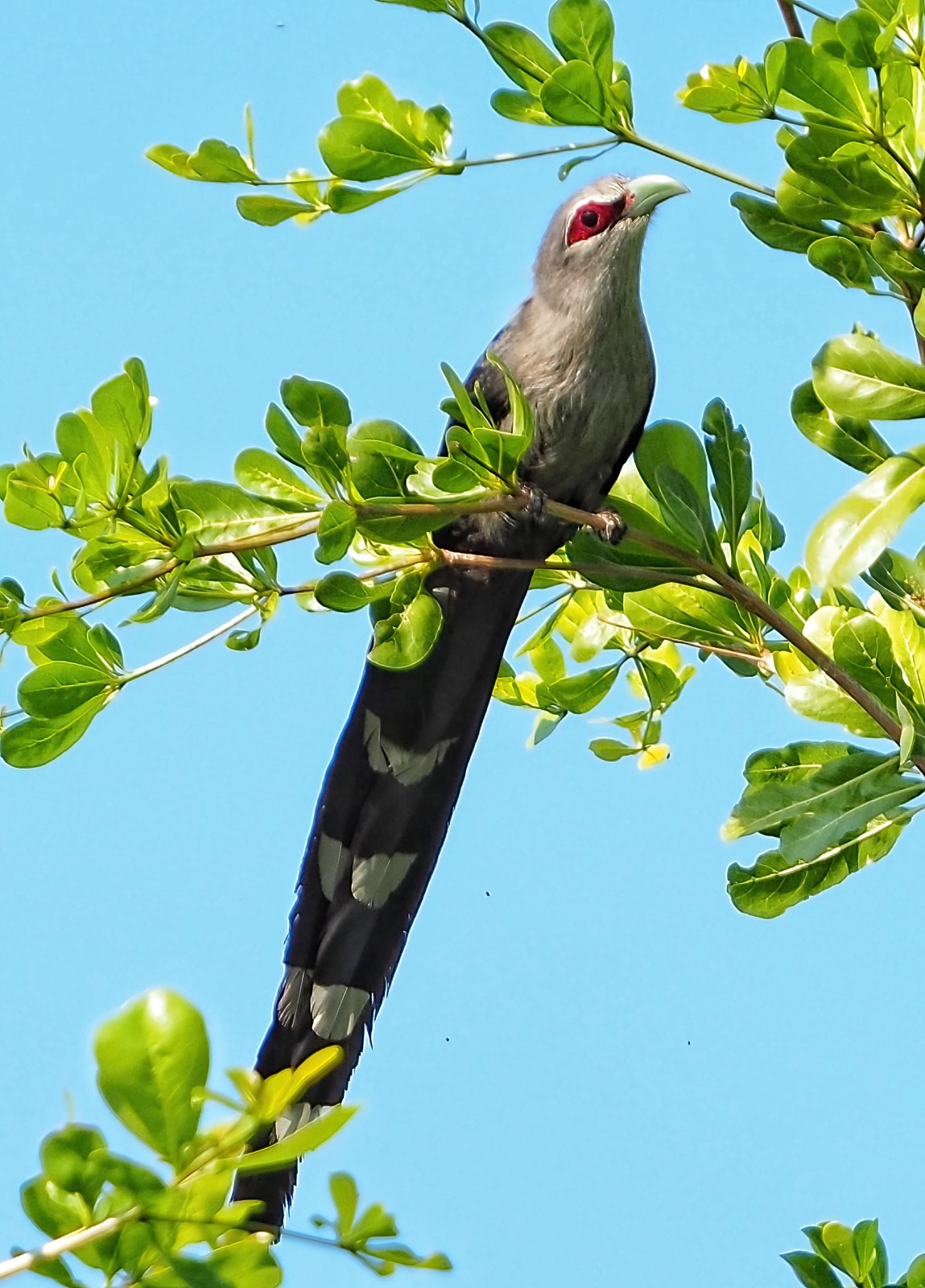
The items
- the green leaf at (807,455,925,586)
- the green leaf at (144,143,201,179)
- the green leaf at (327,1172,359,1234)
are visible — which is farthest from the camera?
the green leaf at (144,143,201,179)

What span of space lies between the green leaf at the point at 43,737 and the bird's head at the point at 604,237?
70.3 inches

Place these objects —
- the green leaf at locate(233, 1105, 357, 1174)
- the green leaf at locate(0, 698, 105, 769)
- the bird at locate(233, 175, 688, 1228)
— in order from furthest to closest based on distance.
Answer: the bird at locate(233, 175, 688, 1228) < the green leaf at locate(0, 698, 105, 769) < the green leaf at locate(233, 1105, 357, 1174)

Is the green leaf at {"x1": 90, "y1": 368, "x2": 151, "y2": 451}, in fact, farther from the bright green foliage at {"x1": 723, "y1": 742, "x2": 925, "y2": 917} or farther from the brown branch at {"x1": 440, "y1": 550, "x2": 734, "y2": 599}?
the bright green foliage at {"x1": 723, "y1": 742, "x2": 925, "y2": 917}

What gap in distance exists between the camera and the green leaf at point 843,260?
1879 millimetres

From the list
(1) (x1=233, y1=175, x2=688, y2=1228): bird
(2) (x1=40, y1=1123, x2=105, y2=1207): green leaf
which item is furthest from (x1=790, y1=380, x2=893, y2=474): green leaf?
(2) (x1=40, y1=1123, x2=105, y2=1207): green leaf

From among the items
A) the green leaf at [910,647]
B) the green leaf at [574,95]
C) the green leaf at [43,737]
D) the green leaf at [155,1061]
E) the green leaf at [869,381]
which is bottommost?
the green leaf at [155,1061]

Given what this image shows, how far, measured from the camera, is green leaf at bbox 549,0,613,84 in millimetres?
1845

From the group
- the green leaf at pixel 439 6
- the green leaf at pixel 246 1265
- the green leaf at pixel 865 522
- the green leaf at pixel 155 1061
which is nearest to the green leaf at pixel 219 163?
the green leaf at pixel 439 6

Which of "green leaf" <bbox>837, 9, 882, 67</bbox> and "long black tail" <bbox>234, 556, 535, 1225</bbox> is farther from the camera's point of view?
"long black tail" <bbox>234, 556, 535, 1225</bbox>

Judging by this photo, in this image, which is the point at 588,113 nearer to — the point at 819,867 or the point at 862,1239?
the point at 819,867

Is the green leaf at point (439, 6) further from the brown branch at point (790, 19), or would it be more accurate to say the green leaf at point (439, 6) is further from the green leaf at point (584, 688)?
the green leaf at point (584, 688)

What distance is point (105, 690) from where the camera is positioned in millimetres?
1891

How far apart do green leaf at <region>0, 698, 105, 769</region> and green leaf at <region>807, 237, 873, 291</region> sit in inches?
44.8

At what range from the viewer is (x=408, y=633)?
1.95 m
